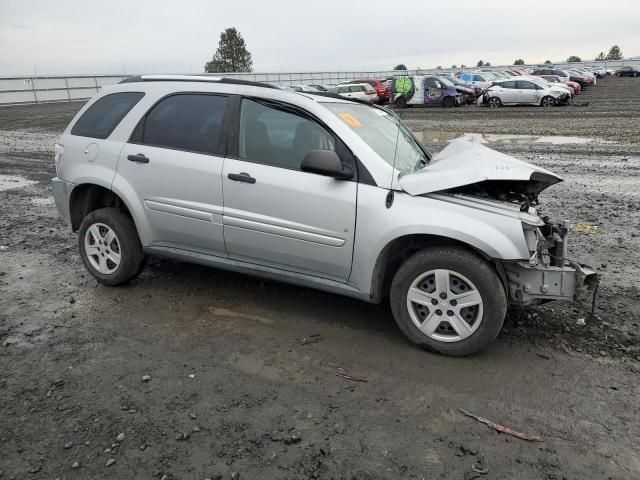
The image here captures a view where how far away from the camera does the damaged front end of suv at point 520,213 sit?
3.64 m

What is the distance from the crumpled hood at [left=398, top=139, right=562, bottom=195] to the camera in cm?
371

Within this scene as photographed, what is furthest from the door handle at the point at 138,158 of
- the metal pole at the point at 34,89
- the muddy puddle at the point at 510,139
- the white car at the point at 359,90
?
the metal pole at the point at 34,89

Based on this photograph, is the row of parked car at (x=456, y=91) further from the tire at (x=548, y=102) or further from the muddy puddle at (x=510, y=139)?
the muddy puddle at (x=510, y=139)

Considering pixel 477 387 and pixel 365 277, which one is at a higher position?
pixel 365 277

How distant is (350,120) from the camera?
432 cm

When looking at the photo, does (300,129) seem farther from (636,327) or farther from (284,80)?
(284,80)

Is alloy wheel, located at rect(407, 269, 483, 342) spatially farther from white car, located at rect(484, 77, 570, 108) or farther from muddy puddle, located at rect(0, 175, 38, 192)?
white car, located at rect(484, 77, 570, 108)

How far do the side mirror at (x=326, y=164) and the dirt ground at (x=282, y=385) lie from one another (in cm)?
123

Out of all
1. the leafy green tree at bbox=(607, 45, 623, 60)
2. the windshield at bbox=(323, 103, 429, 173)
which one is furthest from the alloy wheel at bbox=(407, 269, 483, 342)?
the leafy green tree at bbox=(607, 45, 623, 60)

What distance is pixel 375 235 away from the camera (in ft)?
12.5

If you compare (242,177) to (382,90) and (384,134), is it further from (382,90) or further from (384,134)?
(382,90)

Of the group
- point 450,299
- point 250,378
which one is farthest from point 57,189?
point 450,299

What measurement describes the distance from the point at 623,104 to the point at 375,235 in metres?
28.3

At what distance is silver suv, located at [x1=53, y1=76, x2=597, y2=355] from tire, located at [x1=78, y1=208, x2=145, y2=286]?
14 mm
